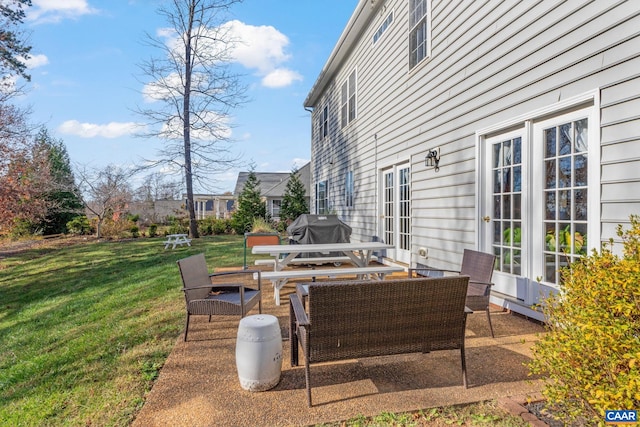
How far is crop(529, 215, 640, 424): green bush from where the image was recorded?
1.44m

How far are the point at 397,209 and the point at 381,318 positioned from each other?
533cm

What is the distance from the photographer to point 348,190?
1070 centimetres

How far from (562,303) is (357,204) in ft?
26.6

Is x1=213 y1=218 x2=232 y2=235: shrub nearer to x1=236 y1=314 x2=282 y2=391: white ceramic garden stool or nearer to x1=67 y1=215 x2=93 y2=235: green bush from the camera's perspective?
x1=67 y1=215 x2=93 y2=235: green bush

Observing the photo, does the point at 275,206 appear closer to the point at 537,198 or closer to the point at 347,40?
the point at 347,40

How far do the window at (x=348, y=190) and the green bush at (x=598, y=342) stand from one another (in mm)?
8610

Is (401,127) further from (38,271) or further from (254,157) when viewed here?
(254,157)

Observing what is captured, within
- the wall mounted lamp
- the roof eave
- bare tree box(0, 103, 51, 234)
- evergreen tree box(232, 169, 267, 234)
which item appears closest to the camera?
the wall mounted lamp

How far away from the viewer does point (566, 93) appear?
339 cm

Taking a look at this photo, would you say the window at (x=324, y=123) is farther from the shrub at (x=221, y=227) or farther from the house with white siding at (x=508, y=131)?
the shrub at (x=221, y=227)

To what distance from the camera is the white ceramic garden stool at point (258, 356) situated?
2.43 metres

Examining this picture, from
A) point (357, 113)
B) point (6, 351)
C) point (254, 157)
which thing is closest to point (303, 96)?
point (254, 157)

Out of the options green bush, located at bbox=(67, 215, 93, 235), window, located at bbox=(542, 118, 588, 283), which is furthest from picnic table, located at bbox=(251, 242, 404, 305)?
green bush, located at bbox=(67, 215, 93, 235)

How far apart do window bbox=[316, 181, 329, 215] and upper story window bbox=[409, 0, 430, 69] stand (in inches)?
286
